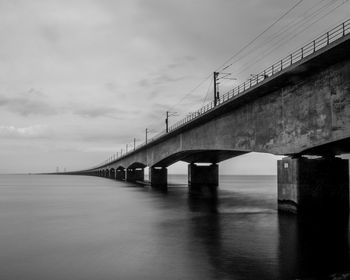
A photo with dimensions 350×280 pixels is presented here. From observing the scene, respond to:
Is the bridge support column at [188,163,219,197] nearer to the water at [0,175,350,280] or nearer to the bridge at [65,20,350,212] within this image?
the bridge at [65,20,350,212]

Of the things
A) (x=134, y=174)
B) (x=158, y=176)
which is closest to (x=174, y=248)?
(x=158, y=176)

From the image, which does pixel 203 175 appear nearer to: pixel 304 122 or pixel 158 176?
pixel 158 176

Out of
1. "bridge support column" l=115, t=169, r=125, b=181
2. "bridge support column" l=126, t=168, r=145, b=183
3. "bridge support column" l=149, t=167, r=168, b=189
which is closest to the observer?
"bridge support column" l=149, t=167, r=168, b=189

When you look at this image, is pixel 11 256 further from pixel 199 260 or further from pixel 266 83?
pixel 266 83

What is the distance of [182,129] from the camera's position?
151ft

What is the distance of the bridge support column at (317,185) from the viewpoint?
22.0 metres

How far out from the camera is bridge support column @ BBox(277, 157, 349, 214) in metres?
22.0

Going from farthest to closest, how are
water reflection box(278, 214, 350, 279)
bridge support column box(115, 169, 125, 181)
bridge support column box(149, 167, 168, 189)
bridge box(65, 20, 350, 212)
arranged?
bridge support column box(115, 169, 125, 181) → bridge support column box(149, 167, 168, 189) → bridge box(65, 20, 350, 212) → water reflection box(278, 214, 350, 279)

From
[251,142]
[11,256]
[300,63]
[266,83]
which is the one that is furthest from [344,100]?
[11,256]

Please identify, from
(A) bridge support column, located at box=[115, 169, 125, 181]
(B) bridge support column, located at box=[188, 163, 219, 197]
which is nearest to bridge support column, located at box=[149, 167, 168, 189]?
(B) bridge support column, located at box=[188, 163, 219, 197]

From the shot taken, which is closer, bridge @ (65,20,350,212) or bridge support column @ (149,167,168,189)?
bridge @ (65,20,350,212)

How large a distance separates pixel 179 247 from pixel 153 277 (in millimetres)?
4172

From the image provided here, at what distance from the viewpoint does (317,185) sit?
72.5 feet

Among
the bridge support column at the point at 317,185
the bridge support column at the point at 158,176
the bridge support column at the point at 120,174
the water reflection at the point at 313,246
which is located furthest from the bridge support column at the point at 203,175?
the bridge support column at the point at 120,174
